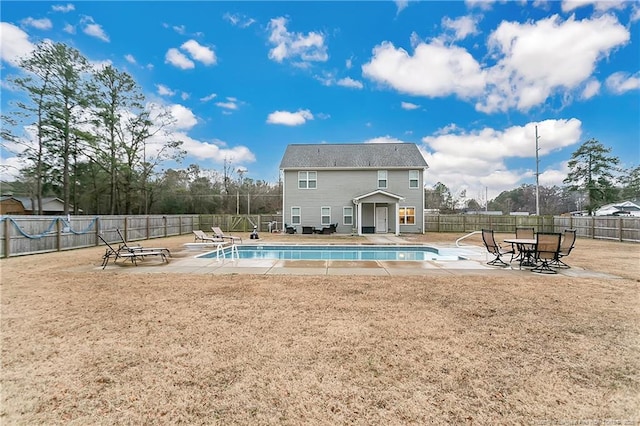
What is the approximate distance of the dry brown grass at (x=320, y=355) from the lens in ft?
7.20

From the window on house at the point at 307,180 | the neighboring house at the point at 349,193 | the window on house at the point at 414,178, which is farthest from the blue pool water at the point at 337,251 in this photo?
the window on house at the point at 414,178

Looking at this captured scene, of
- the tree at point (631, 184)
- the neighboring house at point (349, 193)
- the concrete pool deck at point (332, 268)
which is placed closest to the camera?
the concrete pool deck at point (332, 268)

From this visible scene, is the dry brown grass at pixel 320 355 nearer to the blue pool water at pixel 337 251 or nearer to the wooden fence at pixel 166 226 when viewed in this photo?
the blue pool water at pixel 337 251

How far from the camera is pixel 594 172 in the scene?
2755cm

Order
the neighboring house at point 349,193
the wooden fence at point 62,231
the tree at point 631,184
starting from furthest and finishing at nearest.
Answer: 1. the tree at point 631,184
2. the neighboring house at point 349,193
3. the wooden fence at point 62,231

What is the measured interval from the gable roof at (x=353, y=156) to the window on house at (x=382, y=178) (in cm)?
47

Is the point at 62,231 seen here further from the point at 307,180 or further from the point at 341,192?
the point at 341,192

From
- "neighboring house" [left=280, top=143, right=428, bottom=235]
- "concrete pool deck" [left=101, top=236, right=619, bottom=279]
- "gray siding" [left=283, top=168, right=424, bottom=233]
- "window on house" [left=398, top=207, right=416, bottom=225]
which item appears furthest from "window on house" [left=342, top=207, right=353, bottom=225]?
"concrete pool deck" [left=101, top=236, right=619, bottom=279]

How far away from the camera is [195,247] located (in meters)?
13.3

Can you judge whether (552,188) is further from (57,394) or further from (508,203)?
(57,394)

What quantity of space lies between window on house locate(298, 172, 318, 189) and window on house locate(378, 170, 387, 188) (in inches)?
194

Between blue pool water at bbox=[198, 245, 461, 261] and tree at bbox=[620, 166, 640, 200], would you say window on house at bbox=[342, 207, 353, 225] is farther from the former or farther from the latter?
tree at bbox=[620, 166, 640, 200]

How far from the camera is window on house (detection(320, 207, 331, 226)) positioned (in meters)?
22.5

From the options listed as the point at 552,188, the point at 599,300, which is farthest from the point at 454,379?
the point at 552,188
